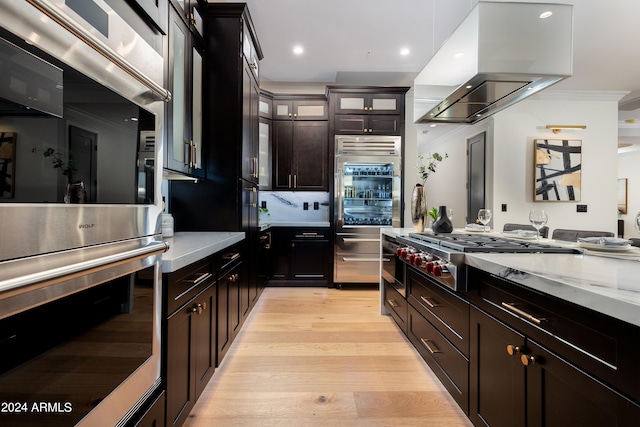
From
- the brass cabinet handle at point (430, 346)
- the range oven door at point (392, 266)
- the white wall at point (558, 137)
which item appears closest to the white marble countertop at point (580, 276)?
the brass cabinet handle at point (430, 346)

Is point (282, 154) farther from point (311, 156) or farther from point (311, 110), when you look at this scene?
point (311, 110)

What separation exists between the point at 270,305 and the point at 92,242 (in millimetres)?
2662

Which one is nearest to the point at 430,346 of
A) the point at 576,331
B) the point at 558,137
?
the point at 576,331

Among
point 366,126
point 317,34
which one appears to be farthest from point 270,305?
point 317,34

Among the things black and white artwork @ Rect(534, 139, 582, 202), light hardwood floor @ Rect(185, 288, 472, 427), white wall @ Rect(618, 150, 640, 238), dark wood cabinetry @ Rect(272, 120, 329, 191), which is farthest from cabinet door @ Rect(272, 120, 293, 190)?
white wall @ Rect(618, 150, 640, 238)

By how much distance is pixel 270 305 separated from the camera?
10.8 feet

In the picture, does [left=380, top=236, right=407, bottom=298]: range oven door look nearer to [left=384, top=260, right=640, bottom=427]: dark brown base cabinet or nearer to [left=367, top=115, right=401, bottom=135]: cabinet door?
[left=384, top=260, right=640, bottom=427]: dark brown base cabinet

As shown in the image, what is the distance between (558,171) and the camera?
454cm

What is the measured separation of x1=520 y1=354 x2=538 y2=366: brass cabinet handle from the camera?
960mm

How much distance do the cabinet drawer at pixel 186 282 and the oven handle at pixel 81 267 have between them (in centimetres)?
20

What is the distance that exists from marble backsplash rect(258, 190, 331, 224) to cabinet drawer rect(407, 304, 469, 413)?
2.56m

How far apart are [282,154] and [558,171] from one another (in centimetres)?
421

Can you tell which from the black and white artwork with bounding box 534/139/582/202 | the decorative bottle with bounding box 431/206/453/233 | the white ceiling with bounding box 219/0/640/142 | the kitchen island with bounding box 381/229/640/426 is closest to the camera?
the kitchen island with bounding box 381/229/640/426

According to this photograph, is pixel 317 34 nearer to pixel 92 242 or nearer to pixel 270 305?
pixel 270 305
